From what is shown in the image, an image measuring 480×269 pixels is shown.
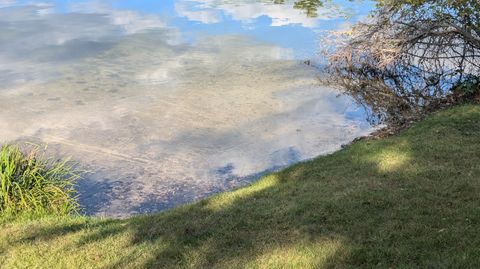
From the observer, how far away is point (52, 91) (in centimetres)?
1414

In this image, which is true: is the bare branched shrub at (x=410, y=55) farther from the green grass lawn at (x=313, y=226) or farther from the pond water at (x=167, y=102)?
the green grass lawn at (x=313, y=226)

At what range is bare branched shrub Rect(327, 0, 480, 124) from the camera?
11438 mm

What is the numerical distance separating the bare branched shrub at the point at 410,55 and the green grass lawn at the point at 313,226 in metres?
3.95

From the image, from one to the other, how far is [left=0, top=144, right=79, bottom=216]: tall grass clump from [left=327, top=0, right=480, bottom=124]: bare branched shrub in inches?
241

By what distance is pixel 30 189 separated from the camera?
8.28 m

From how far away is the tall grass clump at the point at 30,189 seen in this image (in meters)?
7.93

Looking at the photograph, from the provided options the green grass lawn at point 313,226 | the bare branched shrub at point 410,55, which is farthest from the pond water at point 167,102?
the green grass lawn at point 313,226

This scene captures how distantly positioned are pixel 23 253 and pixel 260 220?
92.7 inches

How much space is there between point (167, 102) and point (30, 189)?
5572 millimetres

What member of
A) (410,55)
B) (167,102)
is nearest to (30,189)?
(167,102)

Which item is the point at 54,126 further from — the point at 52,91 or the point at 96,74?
the point at 96,74

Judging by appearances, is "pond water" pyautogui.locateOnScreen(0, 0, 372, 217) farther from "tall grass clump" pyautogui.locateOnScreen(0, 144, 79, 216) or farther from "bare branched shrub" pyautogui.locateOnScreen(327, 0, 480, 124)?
"bare branched shrub" pyautogui.locateOnScreen(327, 0, 480, 124)

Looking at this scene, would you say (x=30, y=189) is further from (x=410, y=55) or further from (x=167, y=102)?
(x=410, y=55)

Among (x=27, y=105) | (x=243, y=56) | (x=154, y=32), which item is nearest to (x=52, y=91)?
(x=27, y=105)
